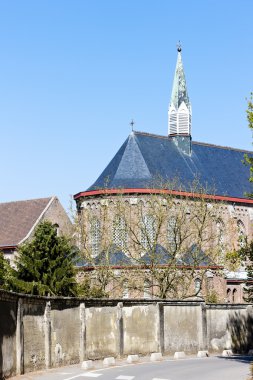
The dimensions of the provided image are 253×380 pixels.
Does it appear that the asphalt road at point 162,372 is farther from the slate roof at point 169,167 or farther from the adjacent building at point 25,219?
the adjacent building at point 25,219

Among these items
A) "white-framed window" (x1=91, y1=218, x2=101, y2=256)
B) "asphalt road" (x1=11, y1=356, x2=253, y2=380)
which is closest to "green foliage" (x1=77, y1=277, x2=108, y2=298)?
"white-framed window" (x1=91, y1=218, x2=101, y2=256)

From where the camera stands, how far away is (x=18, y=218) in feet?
226

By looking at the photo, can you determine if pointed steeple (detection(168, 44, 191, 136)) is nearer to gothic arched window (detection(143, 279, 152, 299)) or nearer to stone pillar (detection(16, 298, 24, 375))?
gothic arched window (detection(143, 279, 152, 299))

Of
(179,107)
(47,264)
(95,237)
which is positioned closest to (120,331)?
(47,264)

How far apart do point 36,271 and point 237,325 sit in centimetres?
1171

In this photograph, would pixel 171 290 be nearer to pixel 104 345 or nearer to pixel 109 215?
pixel 109 215

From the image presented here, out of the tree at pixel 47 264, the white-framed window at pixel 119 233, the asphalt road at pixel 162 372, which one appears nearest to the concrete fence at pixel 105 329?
the asphalt road at pixel 162 372

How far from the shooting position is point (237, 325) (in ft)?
129

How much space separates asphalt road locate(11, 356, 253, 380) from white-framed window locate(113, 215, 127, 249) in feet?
85.7

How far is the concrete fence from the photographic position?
23.4m

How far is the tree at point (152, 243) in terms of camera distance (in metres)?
52.8

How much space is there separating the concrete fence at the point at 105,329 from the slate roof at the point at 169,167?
28.0 m

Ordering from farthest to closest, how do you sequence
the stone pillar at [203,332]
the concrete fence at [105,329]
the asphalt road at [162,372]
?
the stone pillar at [203,332] → the concrete fence at [105,329] → the asphalt road at [162,372]

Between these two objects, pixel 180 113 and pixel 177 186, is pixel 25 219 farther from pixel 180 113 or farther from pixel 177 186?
pixel 180 113
